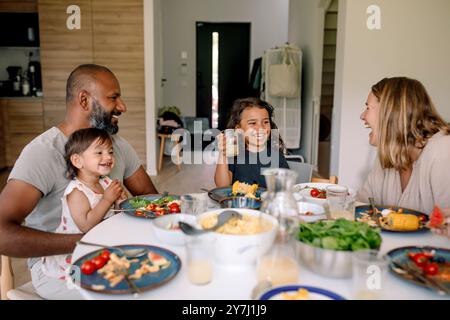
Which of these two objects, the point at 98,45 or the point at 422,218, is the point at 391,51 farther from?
the point at 98,45

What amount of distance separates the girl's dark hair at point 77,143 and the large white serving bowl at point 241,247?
867 mm

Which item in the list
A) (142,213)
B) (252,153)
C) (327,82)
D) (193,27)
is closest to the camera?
(142,213)

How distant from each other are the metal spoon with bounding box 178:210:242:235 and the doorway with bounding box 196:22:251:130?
6.83 metres

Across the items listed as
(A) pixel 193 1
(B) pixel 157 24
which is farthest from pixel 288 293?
(A) pixel 193 1

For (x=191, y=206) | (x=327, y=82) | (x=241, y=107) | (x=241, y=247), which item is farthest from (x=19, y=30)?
(x=241, y=247)

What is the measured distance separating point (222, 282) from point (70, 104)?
127 cm

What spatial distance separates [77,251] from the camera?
1.13 m

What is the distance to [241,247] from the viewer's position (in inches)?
39.2

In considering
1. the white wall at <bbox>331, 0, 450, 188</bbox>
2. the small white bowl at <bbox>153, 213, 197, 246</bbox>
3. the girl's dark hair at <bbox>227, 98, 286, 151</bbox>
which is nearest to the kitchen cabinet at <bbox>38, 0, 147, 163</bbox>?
the white wall at <bbox>331, 0, 450, 188</bbox>

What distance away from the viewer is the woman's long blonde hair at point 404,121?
169 centimetres

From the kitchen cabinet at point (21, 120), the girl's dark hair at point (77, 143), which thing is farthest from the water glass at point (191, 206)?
the kitchen cabinet at point (21, 120)

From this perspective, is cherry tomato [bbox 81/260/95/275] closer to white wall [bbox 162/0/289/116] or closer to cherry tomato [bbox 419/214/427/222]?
cherry tomato [bbox 419/214/427/222]

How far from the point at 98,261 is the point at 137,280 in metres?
0.12
